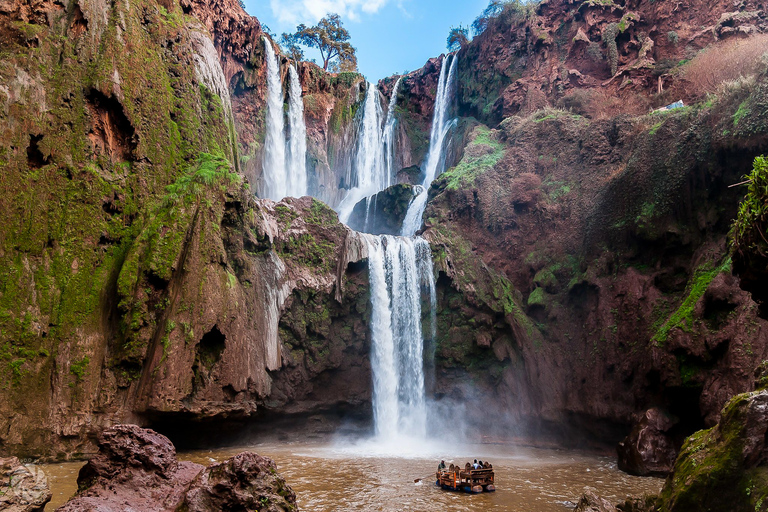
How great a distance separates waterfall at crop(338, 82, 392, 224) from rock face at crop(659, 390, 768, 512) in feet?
105

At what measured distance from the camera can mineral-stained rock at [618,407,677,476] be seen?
14.5 metres

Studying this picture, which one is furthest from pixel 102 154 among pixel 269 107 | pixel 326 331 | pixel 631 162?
pixel 631 162

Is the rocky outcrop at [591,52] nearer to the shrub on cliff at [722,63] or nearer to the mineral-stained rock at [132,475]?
the shrub on cliff at [722,63]

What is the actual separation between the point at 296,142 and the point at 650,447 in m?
28.9

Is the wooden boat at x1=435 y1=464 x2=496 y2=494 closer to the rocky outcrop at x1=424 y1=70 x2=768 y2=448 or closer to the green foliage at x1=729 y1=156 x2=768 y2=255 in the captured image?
the rocky outcrop at x1=424 y1=70 x2=768 y2=448

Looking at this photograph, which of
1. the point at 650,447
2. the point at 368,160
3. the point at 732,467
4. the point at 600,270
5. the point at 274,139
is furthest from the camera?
the point at 368,160

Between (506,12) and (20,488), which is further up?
(506,12)

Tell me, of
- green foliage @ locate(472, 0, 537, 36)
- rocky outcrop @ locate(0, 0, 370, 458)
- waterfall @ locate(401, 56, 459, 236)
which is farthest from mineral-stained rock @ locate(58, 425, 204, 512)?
green foliage @ locate(472, 0, 537, 36)

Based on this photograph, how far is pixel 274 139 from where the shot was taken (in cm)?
3297

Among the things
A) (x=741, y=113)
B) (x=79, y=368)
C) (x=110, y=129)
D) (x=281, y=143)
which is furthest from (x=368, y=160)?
(x=79, y=368)

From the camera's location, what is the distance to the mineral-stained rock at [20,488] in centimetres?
668

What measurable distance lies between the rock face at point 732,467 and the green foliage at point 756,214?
2.19 metres

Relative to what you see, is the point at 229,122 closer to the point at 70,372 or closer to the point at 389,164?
the point at 70,372

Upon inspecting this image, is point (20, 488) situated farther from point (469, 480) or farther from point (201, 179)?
point (201, 179)
